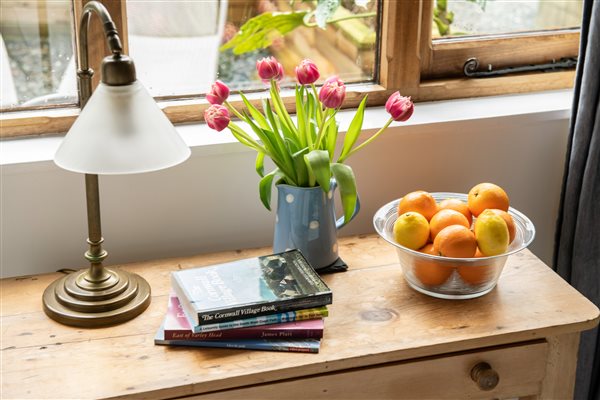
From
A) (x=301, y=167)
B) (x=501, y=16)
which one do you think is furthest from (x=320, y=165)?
(x=501, y=16)

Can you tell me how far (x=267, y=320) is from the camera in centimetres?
134

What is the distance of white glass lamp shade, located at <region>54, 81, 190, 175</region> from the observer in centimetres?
118

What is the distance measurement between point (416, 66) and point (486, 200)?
0.42 m

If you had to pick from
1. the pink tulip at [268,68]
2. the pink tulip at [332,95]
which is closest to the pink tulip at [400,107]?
the pink tulip at [332,95]

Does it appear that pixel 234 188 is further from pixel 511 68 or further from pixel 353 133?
pixel 511 68

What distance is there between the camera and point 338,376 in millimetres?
1336

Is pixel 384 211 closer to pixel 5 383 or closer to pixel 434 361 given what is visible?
pixel 434 361

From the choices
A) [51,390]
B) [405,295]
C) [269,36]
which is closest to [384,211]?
[405,295]

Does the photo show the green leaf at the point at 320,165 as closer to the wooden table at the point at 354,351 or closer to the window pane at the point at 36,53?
the wooden table at the point at 354,351

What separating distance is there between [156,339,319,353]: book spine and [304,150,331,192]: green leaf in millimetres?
281

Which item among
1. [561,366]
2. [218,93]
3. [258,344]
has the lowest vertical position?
[561,366]

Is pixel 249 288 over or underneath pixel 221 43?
underneath

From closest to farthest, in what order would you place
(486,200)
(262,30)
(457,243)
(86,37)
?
(86,37) → (457,243) → (486,200) → (262,30)

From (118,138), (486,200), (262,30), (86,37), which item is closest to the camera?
(118,138)
